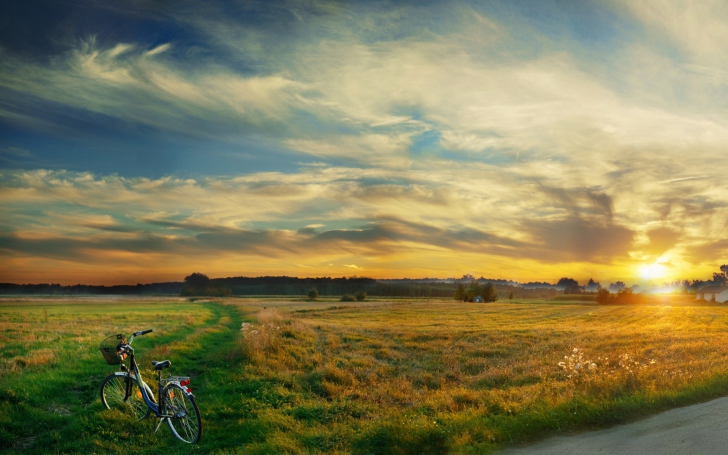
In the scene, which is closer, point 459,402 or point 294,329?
point 459,402

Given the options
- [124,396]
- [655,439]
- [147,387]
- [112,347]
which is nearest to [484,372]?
[655,439]

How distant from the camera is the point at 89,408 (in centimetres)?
1491

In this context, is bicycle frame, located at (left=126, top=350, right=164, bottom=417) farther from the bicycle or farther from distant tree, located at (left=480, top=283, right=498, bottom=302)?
distant tree, located at (left=480, top=283, right=498, bottom=302)

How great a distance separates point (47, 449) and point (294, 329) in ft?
75.5

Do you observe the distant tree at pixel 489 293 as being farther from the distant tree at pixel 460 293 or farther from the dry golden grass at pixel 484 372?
the dry golden grass at pixel 484 372

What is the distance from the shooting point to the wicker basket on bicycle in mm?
14648

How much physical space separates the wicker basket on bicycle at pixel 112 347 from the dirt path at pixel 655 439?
10827 mm

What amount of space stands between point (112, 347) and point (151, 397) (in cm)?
227

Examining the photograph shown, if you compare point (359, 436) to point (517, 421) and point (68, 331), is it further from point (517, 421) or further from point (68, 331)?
point (68, 331)

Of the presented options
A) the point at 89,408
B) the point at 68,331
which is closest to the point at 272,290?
the point at 68,331

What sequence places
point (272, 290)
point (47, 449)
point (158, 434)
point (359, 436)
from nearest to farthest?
point (359, 436), point (47, 449), point (158, 434), point (272, 290)

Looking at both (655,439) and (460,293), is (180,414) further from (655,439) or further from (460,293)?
(460,293)

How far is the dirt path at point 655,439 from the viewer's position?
967cm

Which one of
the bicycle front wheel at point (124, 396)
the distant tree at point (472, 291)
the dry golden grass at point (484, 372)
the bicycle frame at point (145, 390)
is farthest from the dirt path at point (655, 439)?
the distant tree at point (472, 291)
